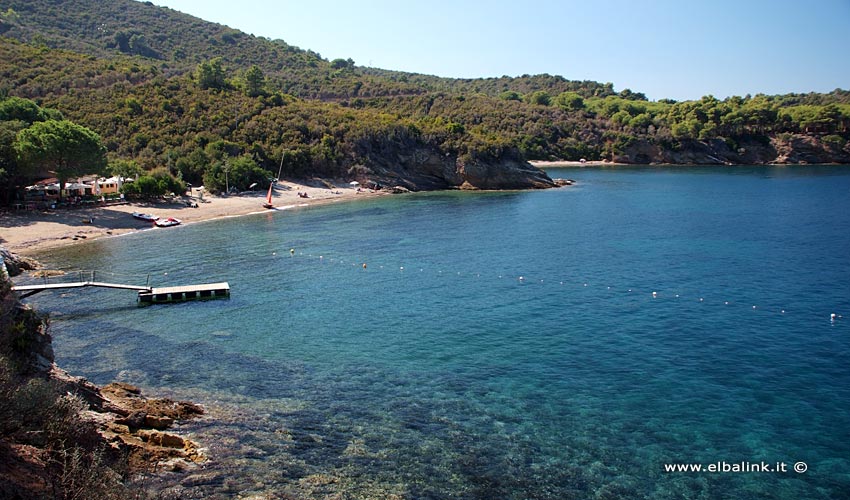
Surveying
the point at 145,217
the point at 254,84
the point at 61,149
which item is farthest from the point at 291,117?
the point at 61,149

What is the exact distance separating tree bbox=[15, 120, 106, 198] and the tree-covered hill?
2544 mm

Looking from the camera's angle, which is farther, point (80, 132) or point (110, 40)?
point (110, 40)

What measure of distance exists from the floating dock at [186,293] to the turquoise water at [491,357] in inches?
66.4

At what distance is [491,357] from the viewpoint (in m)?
29.8

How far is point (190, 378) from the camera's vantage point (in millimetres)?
27297

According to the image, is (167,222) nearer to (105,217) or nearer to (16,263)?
(105,217)

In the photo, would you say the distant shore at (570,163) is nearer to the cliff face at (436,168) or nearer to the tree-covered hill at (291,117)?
the tree-covered hill at (291,117)

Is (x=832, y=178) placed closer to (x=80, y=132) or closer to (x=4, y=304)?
(x=80, y=132)

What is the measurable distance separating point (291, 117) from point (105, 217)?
5239 cm

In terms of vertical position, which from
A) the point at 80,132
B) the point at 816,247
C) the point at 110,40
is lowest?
the point at 816,247

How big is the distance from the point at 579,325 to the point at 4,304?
27.6 metres

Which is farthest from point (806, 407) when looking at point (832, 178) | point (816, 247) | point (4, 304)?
point (832, 178)

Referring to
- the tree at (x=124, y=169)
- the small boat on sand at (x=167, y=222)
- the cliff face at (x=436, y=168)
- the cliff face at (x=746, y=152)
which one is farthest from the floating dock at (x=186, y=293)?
the cliff face at (x=746, y=152)

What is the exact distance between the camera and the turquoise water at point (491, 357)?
19.8m
